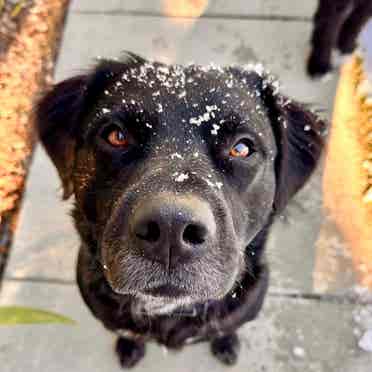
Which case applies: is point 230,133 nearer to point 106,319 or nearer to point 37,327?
point 106,319

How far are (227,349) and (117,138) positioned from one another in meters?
1.45

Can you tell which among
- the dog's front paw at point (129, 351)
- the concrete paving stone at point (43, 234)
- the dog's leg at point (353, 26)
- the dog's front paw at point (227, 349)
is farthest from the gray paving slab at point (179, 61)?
the dog's front paw at point (129, 351)

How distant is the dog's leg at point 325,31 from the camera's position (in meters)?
3.16

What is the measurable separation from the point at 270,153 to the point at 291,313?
1.27 metres

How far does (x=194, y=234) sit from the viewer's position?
151 centimetres

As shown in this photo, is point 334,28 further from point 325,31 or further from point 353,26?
point 353,26

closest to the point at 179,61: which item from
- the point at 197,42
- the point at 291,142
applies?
the point at 197,42

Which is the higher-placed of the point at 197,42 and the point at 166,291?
the point at 197,42

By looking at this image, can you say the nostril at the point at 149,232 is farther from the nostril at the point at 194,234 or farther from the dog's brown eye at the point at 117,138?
the dog's brown eye at the point at 117,138

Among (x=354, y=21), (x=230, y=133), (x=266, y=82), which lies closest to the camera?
(x=230, y=133)

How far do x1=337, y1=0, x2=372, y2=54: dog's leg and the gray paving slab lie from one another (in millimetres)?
272

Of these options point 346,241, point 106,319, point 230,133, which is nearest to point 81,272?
point 106,319

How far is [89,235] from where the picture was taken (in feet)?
6.75

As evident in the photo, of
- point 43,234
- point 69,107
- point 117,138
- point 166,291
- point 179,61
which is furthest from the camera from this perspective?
point 179,61
